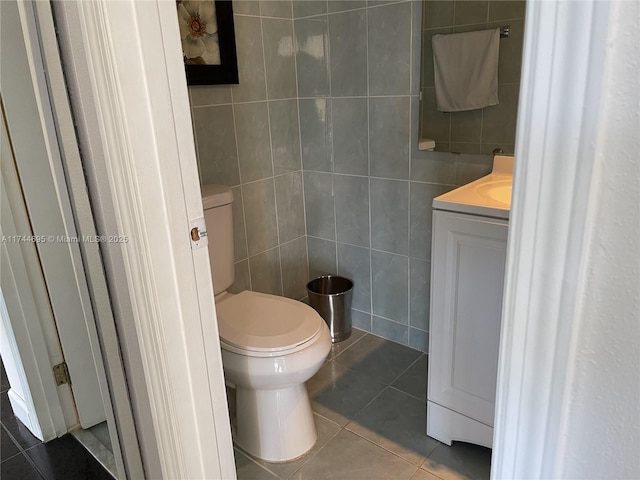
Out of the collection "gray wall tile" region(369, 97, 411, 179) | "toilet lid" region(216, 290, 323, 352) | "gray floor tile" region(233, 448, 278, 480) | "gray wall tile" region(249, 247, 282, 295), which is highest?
"gray wall tile" region(369, 97, 411, 179)

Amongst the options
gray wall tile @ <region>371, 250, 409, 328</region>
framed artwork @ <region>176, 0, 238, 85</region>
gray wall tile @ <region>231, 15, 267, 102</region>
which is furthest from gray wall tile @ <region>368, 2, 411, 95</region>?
gray wall tile @ <region>371, 250, 409, 328</region>

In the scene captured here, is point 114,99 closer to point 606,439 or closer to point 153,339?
point 153,339

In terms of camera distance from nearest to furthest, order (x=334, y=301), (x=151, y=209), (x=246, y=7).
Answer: (x=151, y=209) → (x=246, y=7) → (x=334, y=301)

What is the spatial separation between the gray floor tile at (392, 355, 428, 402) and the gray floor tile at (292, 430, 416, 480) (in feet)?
1.17

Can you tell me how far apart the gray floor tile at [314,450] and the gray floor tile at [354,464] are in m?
0.02

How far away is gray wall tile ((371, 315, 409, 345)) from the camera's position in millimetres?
2327

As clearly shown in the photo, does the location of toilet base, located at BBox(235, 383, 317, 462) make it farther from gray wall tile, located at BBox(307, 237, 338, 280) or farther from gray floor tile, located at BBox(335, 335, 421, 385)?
gray wall tile, located at BBox(307, 237, 338, 280)

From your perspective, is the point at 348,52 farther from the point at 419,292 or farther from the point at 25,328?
the point at 25,328

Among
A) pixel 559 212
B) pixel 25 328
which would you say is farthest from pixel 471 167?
pixel 25 328

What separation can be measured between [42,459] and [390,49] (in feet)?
6.57

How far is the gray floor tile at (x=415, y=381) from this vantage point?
6.57ft

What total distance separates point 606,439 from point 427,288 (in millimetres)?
1700

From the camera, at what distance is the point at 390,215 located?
7.17 ft

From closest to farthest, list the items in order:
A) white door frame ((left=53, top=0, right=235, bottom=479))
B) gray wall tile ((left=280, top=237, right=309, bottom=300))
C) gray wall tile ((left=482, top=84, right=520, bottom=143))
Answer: white door frame ((left=53, top=0, right=235, bottom=479)) → gray wall tile ((left=482, top=84, right=520, bottom=143)) → gray wall tile ((left=280, top=237, right=309, bottom=300))
